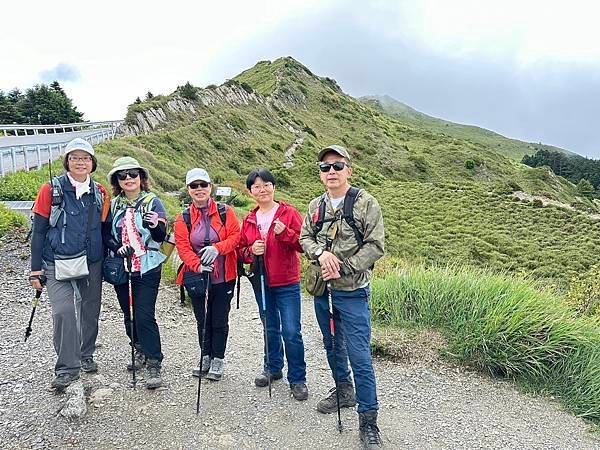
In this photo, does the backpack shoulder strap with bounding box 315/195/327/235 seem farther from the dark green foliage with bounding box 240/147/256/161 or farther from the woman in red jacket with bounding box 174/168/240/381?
the dark green foliage with bounding box 240/147/256/161

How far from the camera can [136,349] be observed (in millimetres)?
5289

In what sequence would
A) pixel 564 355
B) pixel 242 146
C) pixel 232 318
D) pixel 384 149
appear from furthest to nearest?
pixel 384 149 < pixel 242 146 < pixel 232 318 < pixel 564 355

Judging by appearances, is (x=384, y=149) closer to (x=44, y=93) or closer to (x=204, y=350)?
(x=44, y=93)

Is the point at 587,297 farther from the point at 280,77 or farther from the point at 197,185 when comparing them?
the point at 280,77

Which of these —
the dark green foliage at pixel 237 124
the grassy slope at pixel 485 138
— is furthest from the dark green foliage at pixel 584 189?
the grassy slope at pixel 485 138

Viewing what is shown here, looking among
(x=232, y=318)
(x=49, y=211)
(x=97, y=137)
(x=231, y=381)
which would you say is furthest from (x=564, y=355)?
(x=97, y=137)

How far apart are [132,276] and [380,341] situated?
313 cm

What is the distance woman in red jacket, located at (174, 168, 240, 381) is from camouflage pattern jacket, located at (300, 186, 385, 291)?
0.85 metres

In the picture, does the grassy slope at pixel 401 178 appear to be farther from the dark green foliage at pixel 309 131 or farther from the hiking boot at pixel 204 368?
→ the hiking boot at pixel 204 368

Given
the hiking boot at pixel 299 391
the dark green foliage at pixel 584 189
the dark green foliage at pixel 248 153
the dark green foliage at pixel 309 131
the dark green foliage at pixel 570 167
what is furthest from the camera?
the dark green foliage at pixel 570 167

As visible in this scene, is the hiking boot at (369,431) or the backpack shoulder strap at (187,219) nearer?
the hiking boot at (369,431)

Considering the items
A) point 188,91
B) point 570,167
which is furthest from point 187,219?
point 570,167

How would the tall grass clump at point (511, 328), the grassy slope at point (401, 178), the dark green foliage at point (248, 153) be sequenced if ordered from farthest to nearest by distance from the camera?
the dark green foliage at point (248, 153), the grassy slope at point (401, 178), the tall grass clump at point (511, 328)

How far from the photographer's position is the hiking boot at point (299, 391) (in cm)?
473
